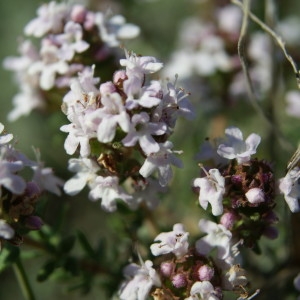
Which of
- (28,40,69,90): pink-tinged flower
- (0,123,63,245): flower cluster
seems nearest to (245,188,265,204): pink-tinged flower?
(0,123,63,245): flower cluster

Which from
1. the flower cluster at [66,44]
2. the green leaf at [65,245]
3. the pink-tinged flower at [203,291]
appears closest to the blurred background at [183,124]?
the green leaf at [65,245]

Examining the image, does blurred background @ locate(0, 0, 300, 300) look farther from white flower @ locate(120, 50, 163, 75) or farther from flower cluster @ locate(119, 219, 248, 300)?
white flower @ locate(120, 50, 163, 75)

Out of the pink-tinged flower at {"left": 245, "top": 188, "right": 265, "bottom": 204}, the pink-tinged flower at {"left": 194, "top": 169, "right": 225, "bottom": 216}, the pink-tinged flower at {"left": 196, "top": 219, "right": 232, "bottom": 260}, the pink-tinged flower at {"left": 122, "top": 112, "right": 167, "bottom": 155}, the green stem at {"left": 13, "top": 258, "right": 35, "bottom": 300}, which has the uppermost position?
the pink-tinged flower at {"left": 122, "top": 112, "right": 167, "bottom": 155}

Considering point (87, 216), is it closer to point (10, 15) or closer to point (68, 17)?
point (10, 15)

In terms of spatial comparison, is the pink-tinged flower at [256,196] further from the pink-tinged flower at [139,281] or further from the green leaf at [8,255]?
the green leaf at [8,255]

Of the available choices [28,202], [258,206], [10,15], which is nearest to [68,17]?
[28,202]

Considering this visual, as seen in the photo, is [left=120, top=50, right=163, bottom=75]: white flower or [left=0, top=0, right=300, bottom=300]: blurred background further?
[left=0, top=0, right=300, bottom=300]: blurred background
